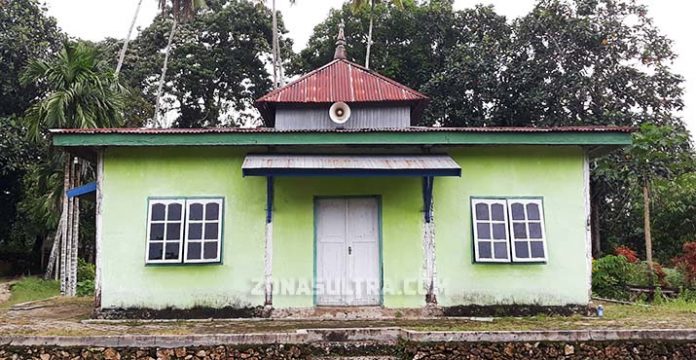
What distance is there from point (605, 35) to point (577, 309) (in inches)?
620

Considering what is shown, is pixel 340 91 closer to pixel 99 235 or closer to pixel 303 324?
pixel 303 324

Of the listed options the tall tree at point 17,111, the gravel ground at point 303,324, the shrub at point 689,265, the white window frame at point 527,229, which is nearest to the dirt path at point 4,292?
the tall tree at point 17,111

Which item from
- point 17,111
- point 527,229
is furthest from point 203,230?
point 17,111

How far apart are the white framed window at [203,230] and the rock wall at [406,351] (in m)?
2.39

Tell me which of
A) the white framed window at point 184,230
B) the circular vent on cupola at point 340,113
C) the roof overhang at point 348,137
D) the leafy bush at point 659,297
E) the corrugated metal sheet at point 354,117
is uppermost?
the corrugated metal sheet at point 354,117

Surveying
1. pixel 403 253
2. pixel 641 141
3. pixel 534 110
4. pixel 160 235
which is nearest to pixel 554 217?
pixel 403 253

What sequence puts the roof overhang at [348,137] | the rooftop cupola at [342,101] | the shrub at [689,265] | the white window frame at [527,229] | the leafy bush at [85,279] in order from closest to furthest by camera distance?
the roof overhang at [348,137], the white window frame at [527,229], the rooftop cupola at [342,101], the shrub at [689,265], the leafy bush at [85,279]

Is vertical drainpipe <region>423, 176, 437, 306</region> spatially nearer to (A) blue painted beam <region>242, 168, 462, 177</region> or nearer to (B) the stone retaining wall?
(A) blue painted beam <region>242, 168, 462, 177</region>

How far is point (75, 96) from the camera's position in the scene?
1540 cm

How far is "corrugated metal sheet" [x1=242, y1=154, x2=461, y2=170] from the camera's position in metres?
8.51

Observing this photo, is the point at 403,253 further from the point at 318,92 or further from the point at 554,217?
the point at 318,92

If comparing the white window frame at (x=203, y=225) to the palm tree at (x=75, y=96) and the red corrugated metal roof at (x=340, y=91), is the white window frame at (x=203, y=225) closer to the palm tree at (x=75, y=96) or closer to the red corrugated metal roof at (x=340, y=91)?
the red corrugated metal roof at (x=340, y=91)

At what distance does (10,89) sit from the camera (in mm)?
21922

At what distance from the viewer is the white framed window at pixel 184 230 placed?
9031 millimetres
